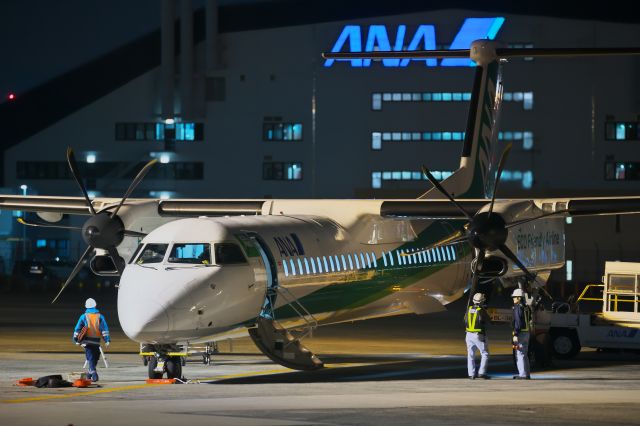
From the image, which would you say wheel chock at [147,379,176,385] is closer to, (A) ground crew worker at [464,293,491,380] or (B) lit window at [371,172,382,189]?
(A) ground crew worker at [464,293,491,380]

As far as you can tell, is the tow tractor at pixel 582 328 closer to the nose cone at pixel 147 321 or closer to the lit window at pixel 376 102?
the nose cone at pixel 147 321

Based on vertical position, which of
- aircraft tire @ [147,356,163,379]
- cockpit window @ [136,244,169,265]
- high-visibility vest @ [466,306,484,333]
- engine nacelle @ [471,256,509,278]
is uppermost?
cockpit window @ [136,244,169,265]

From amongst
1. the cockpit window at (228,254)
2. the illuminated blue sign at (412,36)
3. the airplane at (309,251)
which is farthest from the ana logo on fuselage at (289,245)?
the illuminated blue sign at (412,36)

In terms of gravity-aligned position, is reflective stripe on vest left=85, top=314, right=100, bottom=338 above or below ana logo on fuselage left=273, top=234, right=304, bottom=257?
below

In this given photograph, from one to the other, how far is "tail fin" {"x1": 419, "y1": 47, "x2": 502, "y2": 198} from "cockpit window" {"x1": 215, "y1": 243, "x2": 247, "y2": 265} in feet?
38.6

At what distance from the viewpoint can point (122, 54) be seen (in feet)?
246

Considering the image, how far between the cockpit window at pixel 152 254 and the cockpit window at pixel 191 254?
0.63 feet

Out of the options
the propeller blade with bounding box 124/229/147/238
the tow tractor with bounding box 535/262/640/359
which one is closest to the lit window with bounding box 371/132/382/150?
the tow tractor with bounding box 535/262/640/359

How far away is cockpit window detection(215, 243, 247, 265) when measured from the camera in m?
21.0

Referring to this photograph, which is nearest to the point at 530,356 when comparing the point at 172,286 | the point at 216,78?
the point at 172,286

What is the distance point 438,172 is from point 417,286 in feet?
140

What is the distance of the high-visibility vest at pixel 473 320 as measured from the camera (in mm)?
21859

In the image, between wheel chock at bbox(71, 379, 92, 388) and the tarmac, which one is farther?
wheel chock at bbox(71, 379, 92, 388)

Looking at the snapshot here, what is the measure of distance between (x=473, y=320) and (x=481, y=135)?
41.4 ft
